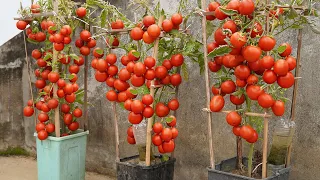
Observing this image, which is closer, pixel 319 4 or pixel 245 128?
pixel 245 128

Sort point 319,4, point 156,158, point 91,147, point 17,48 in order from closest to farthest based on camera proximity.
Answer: point 319,4
point 156,158
point 91,147
point 17,48

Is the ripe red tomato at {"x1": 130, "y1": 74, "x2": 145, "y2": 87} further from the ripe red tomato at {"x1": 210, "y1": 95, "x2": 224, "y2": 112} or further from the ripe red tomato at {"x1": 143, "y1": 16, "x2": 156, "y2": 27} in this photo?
the ripe red tomato at {"x1": 210, "y1": 95, "x2": 224, "y2": 112}

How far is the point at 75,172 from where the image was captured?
10.3 feet

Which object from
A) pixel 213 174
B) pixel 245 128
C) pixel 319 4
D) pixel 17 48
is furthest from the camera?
pixel 17 48

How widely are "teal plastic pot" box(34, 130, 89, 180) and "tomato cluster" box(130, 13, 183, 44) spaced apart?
3.77 ft

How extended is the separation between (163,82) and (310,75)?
90 cm

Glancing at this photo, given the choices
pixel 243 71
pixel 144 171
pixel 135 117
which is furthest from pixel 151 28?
pixel 144 171

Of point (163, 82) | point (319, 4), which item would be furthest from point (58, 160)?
point (319, 4)

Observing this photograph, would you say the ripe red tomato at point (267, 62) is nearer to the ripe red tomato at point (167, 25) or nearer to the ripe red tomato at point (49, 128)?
the ripe red tomato at point (167, 25)

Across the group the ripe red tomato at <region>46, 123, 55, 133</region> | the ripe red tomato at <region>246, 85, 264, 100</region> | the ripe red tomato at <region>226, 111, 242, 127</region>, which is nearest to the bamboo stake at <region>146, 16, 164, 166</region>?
the ripe red tomato at <region>226, 111, 242, 127</region>

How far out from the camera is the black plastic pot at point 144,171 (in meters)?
2.42

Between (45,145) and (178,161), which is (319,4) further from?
(45,145)

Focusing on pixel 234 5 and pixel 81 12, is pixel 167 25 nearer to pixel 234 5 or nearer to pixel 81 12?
pixel 234 5

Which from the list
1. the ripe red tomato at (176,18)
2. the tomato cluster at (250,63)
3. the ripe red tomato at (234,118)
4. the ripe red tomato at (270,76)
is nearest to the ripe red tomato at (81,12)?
the ripe red tomato at (176,18)
